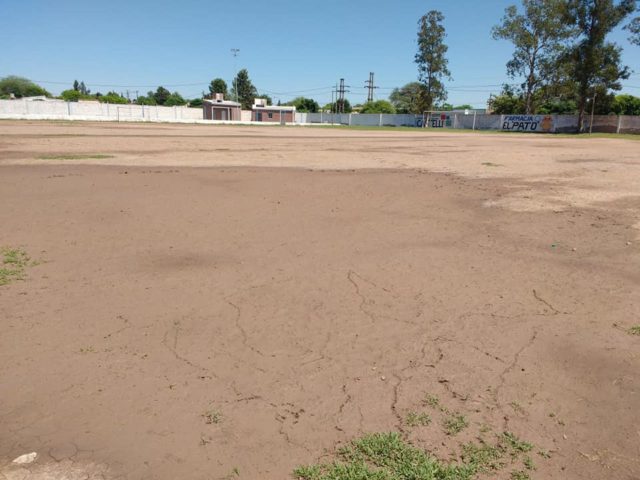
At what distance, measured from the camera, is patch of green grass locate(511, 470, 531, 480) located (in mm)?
2602

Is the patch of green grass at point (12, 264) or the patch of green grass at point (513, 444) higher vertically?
the patch of green grass at point (12, 264)

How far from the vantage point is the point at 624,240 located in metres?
7.23

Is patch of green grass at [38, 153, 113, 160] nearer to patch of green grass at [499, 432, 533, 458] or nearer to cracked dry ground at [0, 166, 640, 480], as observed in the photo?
cracked dry ground at [0, 166, 640, 480]

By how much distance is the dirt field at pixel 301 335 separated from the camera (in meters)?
2.88

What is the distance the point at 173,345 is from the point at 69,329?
96 cm

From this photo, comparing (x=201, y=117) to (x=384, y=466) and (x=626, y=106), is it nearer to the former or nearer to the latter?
(x=626, y=106)

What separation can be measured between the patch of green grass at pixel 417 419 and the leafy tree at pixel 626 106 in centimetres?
6640

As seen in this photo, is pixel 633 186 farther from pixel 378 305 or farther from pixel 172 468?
pixel 172 468

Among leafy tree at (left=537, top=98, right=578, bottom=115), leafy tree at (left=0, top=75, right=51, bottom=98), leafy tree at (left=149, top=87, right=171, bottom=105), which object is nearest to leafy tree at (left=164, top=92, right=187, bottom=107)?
leafy tree at (left=149, top=87, right=171, bottom=105)

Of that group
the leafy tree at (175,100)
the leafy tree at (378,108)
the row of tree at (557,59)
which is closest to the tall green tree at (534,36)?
the row of tree at (557,59)

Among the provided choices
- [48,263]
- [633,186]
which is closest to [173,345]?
[48,263]

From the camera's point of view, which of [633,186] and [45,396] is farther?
[633,186]

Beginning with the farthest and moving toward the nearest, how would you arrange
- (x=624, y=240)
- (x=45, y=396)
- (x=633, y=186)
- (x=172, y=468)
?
(x=633, y=186) → (x=624, y=240) → (x=45, y=396) → (x=172, y=468)

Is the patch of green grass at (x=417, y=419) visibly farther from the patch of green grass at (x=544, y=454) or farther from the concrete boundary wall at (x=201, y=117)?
the concrete boundary wall at (x=201, y=117)
